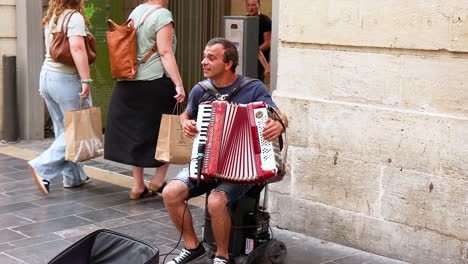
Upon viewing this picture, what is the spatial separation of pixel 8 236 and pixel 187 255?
1.60 meters

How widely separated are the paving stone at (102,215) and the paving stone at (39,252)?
65cm

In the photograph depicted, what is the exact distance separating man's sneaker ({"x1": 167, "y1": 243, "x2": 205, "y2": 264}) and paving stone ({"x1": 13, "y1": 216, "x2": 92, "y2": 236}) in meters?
1.39

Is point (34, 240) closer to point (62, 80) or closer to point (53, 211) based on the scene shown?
point (53, 211)

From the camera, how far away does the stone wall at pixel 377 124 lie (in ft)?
17.9

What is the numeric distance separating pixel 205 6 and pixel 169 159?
540 centimetres

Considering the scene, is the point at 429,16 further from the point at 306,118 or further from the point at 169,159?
the point at 169,159

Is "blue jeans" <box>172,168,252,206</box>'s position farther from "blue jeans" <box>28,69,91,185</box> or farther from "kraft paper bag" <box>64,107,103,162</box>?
"blue jeans" <box>28,69,91,185</box>

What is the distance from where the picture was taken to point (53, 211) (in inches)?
278

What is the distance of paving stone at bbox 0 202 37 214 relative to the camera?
706 cm

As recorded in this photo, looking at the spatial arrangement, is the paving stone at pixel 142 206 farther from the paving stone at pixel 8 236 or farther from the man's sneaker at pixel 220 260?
the man's sneaker at pixel 220 260

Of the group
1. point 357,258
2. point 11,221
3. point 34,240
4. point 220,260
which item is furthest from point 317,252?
point 11,221

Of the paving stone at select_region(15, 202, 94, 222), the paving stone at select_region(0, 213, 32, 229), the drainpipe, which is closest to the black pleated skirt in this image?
the paving stone at select_region(15, 202, 94, 222)

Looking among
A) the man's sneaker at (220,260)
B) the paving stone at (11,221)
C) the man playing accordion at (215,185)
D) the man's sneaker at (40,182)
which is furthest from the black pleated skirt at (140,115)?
the man's sneaker at (220,260)

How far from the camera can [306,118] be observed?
6.25m
